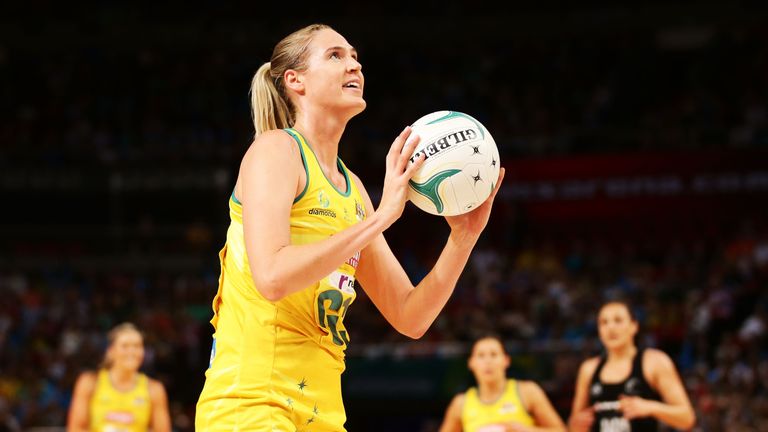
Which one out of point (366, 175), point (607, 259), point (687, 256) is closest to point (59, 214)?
point (366, 175)

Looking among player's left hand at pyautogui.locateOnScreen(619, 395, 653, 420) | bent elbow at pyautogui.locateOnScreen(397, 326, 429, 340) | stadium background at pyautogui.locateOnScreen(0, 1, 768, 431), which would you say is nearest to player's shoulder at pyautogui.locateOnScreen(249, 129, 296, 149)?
bent elbow at pyautogui.locateOnScreen(397, 326, 429, 340)

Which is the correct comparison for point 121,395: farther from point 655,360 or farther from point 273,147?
point 273,147

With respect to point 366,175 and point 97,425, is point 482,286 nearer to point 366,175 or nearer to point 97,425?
point 366,175

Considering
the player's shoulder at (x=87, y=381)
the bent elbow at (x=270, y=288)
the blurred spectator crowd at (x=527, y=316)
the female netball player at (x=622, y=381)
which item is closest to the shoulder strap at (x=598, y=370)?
the female netball player at (x=622, y=381)

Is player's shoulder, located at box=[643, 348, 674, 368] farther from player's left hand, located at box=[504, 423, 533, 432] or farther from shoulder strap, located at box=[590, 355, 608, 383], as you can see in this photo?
player's left hand, located at box=[504, 423, 533, 432]

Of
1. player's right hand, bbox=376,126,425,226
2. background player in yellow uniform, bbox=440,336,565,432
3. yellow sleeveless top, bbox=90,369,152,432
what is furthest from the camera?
yellow sleeveless top, bbox=90,369,152,432

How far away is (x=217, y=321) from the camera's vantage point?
9.69 feet

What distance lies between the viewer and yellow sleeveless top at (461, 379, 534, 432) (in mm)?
6969

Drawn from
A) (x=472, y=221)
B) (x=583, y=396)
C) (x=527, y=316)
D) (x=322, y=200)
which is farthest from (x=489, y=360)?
(x=527, y=316)

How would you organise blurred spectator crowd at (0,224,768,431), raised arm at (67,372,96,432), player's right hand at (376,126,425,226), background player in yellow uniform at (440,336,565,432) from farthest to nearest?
blurred spectator crowd at (0,224,768,431)
raised arm at (67,372,96,432)
background player in yellow uniform at (440,336,565,432)
player's right hand at (376,126,425,226)

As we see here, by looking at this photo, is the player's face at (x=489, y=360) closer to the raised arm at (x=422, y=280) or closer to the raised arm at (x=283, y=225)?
the raised arm at (x=422, y=280)

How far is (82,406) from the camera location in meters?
7.30

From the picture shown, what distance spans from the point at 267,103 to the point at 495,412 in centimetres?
440

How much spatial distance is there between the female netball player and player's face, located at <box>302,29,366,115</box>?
4129 mm
